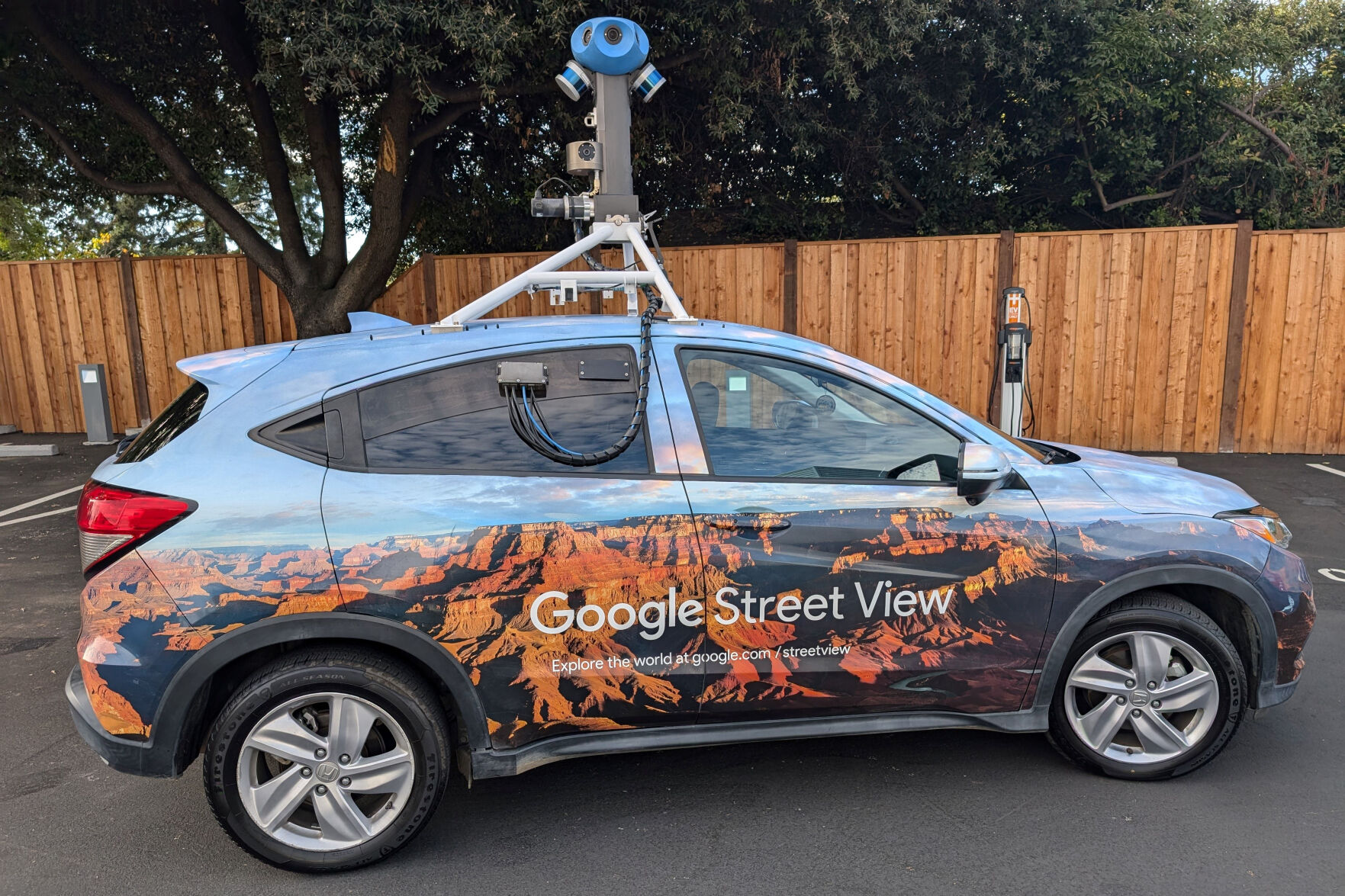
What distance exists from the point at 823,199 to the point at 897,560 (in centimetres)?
983

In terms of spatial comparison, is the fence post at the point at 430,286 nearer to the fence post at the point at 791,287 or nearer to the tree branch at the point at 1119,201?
the fence post at the point at 791,287

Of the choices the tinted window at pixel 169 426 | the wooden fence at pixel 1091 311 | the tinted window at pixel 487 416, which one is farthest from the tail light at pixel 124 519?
the wooden fence at pixel 1091 311

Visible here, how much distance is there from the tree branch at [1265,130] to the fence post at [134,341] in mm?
13472

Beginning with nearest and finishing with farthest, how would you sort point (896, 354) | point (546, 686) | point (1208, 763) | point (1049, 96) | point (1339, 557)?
point (546, 686) → point (1208, 763) → point (1339, 557) → point (896, 354) → point (1049, 96)

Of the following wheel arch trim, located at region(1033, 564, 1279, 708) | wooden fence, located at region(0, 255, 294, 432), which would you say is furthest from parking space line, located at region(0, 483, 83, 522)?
wheel arch trim, located at region(1033, 564, 1279, 708)

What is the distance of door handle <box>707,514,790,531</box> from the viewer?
9.86ft

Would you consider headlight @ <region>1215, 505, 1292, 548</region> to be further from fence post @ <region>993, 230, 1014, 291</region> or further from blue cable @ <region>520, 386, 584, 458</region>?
fence post @ <region>993, 230, 1014, 291</region>

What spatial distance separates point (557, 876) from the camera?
2.90 meters

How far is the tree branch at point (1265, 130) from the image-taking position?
10.9 m

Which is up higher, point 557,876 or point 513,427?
point 513,427

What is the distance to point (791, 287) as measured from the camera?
32.2 feet

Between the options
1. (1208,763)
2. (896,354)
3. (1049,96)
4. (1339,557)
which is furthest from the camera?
(1049,96)

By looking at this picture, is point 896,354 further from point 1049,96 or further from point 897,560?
point 897,560

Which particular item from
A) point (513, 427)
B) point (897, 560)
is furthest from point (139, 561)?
point (897, 560)
